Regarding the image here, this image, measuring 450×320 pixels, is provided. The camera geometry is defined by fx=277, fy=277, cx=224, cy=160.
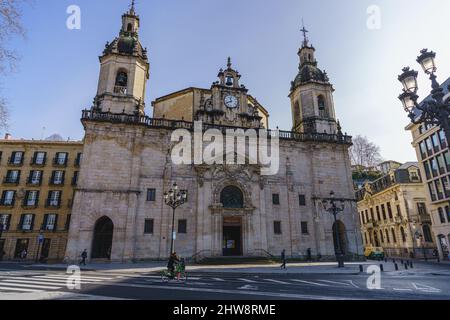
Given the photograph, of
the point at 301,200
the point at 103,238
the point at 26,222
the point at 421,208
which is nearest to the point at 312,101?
the point at 301,200

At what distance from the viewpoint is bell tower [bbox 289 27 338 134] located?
118ft

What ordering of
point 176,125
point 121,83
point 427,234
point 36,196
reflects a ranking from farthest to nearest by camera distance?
point 427,234 → point 36,196 → point 121,83 → point 176,125

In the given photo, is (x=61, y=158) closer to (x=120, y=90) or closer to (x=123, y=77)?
(x=120, y=90)

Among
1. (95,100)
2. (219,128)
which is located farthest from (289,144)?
(95,100)

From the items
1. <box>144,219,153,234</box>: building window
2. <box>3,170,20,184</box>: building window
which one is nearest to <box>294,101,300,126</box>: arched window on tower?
<box>144,219,153,234</box>: building window

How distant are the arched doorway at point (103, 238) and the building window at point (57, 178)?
15.4 meters

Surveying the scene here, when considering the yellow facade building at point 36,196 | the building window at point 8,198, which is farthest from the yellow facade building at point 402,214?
the building window at point 8,198

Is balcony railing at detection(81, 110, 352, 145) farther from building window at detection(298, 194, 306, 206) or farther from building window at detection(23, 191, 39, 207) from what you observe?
building window at detection(23, 191, 39, 207)

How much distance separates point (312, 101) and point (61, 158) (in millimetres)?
34994

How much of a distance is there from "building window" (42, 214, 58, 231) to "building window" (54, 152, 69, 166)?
23.1 feet

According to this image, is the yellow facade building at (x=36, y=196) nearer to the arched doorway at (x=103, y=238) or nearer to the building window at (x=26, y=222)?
the building window at (x=26, y=222)

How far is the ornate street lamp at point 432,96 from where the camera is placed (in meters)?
8.42

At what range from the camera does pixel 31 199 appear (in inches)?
1410
